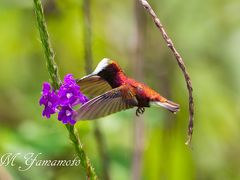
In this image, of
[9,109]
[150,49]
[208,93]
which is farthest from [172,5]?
[9,109]

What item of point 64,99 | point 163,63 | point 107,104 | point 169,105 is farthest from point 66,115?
point 163,63

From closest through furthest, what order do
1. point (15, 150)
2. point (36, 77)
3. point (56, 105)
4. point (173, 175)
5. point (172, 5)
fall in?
point (56, 105) < point (15, 150) < point (173, 175) < point (172, 5) < point (36, 77)

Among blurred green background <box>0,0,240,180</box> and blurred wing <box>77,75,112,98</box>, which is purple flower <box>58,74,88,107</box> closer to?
blurred wing <box>77,75,112,98</box>

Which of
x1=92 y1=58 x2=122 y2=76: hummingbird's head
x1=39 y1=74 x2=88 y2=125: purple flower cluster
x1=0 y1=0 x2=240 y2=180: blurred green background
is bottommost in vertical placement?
x1=0 y1=0 x2=240 y2=180: blurred green background

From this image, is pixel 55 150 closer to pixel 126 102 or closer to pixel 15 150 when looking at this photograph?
pixel 15 150

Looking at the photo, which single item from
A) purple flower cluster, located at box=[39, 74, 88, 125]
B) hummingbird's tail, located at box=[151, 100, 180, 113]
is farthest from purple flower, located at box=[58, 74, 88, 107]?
hummingbird's tail, located at box=[151, 100, 180, 113]

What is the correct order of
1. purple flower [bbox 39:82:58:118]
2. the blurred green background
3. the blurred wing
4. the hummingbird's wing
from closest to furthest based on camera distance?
the hummingbird's wing, purple flower [bbox 39:82:58:118], the blurred wing, the blurred green background
